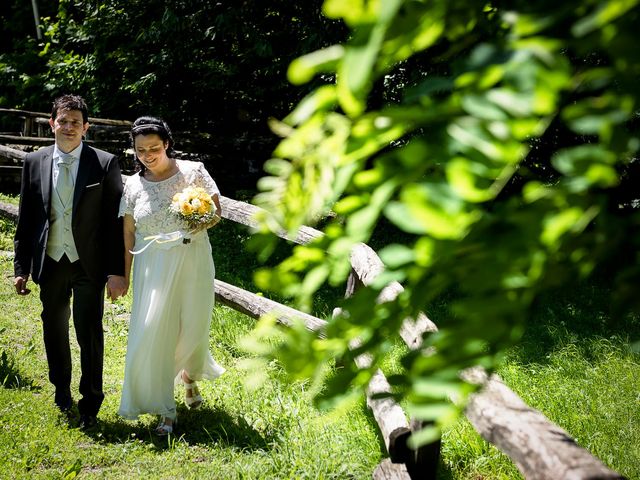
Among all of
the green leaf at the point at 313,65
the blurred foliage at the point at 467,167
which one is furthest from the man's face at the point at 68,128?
the green leaf at the point at 313,65

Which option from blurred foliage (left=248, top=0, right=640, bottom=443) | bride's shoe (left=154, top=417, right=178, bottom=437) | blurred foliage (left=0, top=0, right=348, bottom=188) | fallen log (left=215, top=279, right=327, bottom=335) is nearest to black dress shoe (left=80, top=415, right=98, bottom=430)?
bride's shoe (left=154, top=417, right=178, bottom=437)

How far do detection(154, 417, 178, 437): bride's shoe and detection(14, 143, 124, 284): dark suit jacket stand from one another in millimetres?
1119

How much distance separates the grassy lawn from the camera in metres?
4.27

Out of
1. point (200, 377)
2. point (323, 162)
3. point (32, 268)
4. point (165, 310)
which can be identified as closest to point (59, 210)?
point (32, 268)

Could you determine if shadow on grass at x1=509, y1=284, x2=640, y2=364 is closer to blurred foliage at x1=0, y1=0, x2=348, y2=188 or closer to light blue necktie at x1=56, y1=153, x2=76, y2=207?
light blue necktie at x1=56, y1=153, x2=76, y2=207

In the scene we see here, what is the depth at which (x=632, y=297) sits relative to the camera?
0.90m

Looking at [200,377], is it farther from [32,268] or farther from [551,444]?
[551,444]

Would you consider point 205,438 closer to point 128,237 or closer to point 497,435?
point 128,237

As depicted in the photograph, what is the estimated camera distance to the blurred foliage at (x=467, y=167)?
0.79 m

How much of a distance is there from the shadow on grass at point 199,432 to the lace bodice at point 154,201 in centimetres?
141

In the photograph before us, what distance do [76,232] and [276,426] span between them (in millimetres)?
1964

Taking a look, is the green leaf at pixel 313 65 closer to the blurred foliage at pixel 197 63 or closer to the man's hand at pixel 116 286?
the man's hand at pixel 116 286

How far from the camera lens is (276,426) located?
4.95 meters

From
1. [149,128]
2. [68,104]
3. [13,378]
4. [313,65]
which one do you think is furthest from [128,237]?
[313,65]
